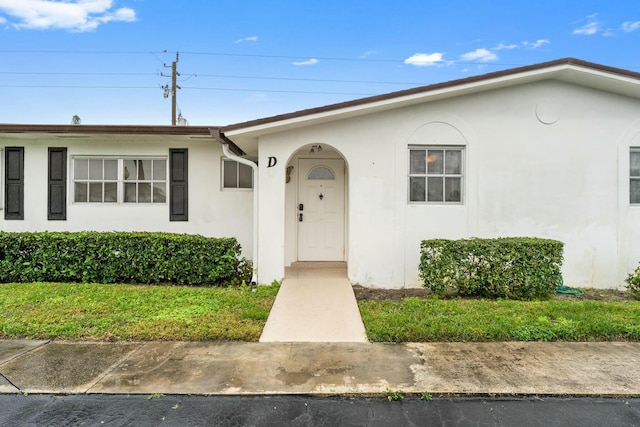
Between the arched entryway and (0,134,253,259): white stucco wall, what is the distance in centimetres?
119

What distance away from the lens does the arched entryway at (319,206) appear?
8656 mm

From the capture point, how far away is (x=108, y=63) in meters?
20.9

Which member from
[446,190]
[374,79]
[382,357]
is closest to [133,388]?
[382,357]

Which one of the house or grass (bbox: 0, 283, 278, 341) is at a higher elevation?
the house

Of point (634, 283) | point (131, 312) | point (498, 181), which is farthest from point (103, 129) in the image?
point (634, 283)

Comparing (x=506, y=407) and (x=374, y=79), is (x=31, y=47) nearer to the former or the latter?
(x=374, y=79)

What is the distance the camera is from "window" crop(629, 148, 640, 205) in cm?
723

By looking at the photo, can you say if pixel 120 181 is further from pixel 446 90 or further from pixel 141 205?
pixel 446 90

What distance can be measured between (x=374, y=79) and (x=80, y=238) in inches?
783

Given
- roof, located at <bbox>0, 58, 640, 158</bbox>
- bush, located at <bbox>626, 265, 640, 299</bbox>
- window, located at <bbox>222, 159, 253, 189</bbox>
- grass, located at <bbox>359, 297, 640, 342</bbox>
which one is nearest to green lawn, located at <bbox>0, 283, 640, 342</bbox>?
grass, located at <bbox>359, 297, 640, 342</bbox>

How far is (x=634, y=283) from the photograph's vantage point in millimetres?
6566

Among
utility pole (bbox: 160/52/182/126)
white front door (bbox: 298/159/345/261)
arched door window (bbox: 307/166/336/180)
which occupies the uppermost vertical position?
utility pole (bbox: 160/52/182/126)

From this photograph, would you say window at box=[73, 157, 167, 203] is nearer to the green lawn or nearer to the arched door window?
the green lawn

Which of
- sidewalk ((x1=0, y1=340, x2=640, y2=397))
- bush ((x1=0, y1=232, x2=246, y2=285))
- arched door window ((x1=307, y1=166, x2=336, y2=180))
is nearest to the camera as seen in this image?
sidewalk ((x1=0, y1=340, x2=640, y2=397))
